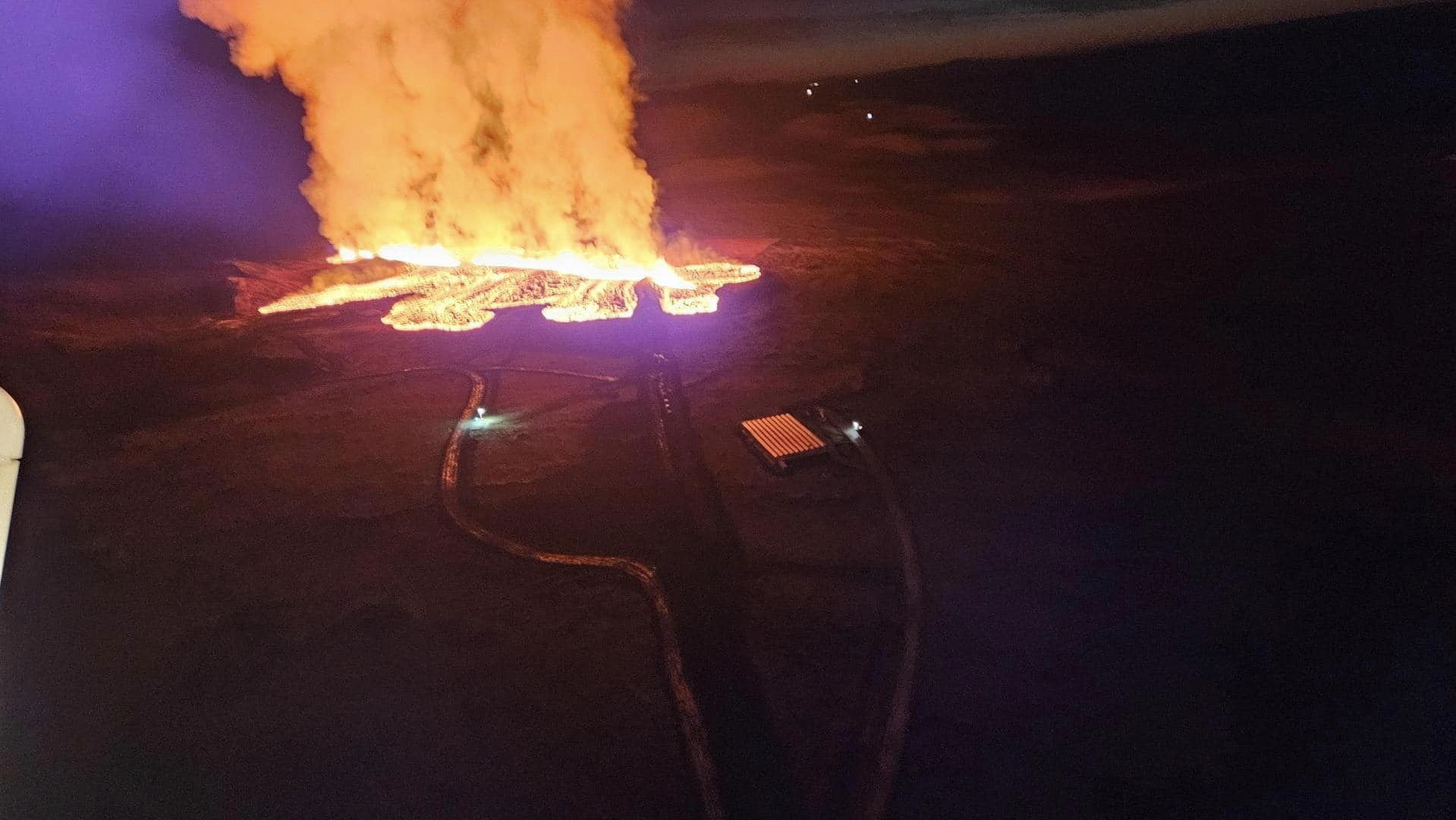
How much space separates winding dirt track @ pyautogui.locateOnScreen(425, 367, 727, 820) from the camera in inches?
176

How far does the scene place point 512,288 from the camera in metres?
13.0

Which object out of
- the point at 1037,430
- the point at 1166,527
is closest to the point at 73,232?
the point at 1037,430

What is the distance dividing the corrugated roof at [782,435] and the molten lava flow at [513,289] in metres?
4.10

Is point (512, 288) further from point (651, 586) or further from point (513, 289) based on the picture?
point (651, 586)

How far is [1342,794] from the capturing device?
428 cm

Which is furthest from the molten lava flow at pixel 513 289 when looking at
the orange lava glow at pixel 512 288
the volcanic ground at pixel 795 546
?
the volcanic ground at pixel 795 546

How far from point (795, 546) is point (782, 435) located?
5.96 feet

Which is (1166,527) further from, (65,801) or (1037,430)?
(65,801)

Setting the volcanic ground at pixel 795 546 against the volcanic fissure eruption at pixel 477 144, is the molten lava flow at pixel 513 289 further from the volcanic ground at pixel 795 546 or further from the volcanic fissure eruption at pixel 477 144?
the volcanic ground at pixel 795 546

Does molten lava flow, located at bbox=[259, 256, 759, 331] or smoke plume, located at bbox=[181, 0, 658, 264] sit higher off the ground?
smoke plume, located at bbox=[181, 0, 658, 264]

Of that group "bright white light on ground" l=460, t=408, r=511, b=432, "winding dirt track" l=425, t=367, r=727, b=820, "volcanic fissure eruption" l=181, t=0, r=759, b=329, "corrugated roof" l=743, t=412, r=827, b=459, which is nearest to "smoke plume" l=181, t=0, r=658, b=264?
"volcanic fissure eruption" l=181, t=0, r=759, b=329

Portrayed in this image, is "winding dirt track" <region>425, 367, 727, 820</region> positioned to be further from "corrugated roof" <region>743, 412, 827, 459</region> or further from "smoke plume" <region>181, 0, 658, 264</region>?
"smoke plume" <region>181, 0, 658, 264</region>

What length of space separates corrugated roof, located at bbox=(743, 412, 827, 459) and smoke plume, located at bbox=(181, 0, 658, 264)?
252 inches

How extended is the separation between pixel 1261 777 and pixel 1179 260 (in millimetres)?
11343
